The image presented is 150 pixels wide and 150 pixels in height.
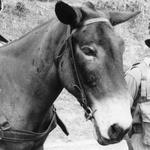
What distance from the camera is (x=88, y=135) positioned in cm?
688

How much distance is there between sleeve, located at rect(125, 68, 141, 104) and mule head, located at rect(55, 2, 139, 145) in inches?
44.3

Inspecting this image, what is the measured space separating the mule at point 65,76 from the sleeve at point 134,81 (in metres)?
0.86

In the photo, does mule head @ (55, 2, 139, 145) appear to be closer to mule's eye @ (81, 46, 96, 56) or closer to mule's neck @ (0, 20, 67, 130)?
mule's eye @ (81, 46, 96, 56)

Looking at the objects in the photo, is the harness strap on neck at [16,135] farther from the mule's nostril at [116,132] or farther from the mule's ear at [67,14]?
the mule's ear at [67,14]

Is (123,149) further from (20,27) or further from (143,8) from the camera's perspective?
(143,8)

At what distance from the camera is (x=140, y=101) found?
411 centimetres

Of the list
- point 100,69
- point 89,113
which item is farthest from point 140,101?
point 100,69

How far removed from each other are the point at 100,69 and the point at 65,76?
342 millimetres

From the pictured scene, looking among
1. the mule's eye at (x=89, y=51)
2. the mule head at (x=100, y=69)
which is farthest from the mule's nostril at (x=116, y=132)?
the mule's eye at (x=89, y=51)

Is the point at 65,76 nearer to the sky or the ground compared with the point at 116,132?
nearer to the sky

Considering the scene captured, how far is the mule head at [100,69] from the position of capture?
2.72 metres

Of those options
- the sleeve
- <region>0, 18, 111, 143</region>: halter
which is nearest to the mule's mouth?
<region>0, 18, 111, 143</region>: halter

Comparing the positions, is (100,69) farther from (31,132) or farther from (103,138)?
(31,132)

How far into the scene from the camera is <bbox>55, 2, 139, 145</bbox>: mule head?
272 centimetres
